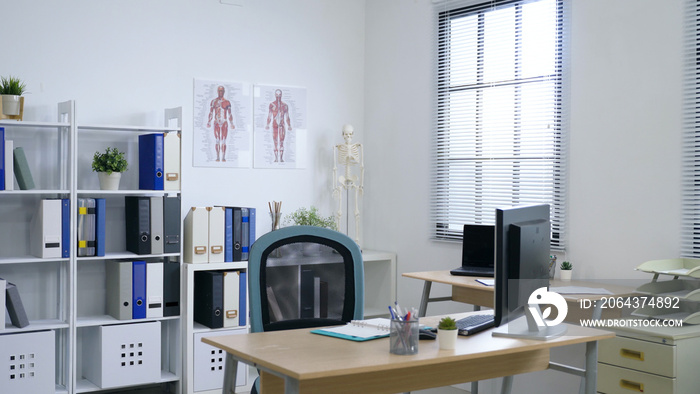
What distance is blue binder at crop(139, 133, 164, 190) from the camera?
4.43 m

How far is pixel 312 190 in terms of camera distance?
222 inches

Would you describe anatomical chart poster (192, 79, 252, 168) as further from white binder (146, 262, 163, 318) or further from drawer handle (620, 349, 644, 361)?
drawer handle (620, 349, 644, 361)

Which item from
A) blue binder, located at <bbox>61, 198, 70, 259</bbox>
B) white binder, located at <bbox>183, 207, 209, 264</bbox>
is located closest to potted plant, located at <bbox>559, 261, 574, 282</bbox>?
white binder, located at <bbox>183, 207, 209, 264</bbox>

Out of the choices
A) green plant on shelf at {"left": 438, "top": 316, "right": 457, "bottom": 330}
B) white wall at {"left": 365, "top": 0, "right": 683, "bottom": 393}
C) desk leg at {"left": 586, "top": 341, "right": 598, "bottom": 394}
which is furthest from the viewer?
white wall at {"left": 365, "top": 0, "right": 683, "bottom": 393}

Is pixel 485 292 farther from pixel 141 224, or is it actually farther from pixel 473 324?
pixel 141 224

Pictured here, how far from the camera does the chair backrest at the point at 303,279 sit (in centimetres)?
284

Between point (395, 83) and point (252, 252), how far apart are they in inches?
123

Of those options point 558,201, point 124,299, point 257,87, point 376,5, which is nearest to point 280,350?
point 124,299

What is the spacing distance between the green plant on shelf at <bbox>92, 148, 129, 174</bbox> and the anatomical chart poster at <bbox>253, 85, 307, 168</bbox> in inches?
44.5

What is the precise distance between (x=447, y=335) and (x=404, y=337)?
181mm

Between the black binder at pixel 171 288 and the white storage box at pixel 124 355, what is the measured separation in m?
0.14

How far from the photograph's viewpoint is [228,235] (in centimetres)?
470

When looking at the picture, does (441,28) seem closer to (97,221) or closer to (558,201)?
(558,201)

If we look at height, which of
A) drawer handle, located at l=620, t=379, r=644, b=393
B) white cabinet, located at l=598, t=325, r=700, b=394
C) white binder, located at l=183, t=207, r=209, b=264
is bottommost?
drawer handle, located at l=620, t=379, r=644, b=393
